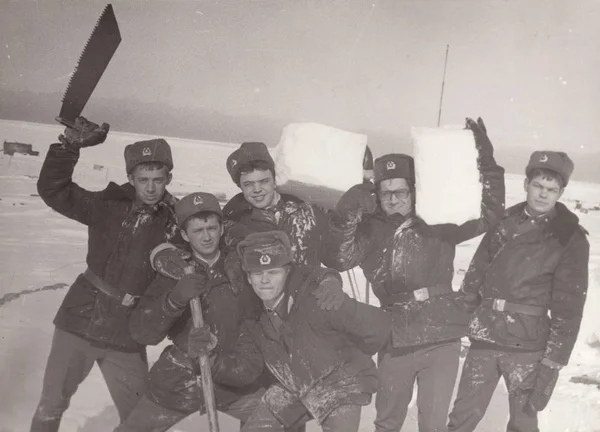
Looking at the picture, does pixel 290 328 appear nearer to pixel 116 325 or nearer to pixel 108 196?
pixel 116 325

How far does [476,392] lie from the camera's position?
285 centimetres

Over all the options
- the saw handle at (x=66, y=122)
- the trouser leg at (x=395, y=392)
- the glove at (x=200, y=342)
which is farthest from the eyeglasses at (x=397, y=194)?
the saw handle at (x=66, y=122)

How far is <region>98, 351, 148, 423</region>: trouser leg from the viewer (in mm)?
2984

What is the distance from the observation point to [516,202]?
3146 mm

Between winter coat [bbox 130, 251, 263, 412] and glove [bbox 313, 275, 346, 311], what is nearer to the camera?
glove [bbox 313, 275, 346, 311]

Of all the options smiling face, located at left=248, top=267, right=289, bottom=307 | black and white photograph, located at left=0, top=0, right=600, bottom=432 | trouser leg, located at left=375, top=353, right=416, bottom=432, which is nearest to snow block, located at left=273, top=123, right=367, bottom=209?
black and white photograph, located at left=0, top=0, right=600, bottom=432

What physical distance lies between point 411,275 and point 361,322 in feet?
1.74

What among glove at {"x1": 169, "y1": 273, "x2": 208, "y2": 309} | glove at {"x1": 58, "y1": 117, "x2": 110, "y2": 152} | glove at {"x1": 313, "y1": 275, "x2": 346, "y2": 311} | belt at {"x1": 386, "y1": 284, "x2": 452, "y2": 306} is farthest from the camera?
glove at {"x1": 58, "y1": 117, "x2": 110, "y2": 152}

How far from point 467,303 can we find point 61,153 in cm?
228

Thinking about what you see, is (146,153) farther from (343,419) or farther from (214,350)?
(343,419)

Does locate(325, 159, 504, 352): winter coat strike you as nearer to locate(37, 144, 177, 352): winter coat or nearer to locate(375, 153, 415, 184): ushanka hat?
locate(375, 153, 415, 184): ushanka hat

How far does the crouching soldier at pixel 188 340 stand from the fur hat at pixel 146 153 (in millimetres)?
356

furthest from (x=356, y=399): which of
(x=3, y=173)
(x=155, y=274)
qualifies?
(x=3, y=173)

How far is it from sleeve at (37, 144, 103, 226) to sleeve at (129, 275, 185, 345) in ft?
2.00
